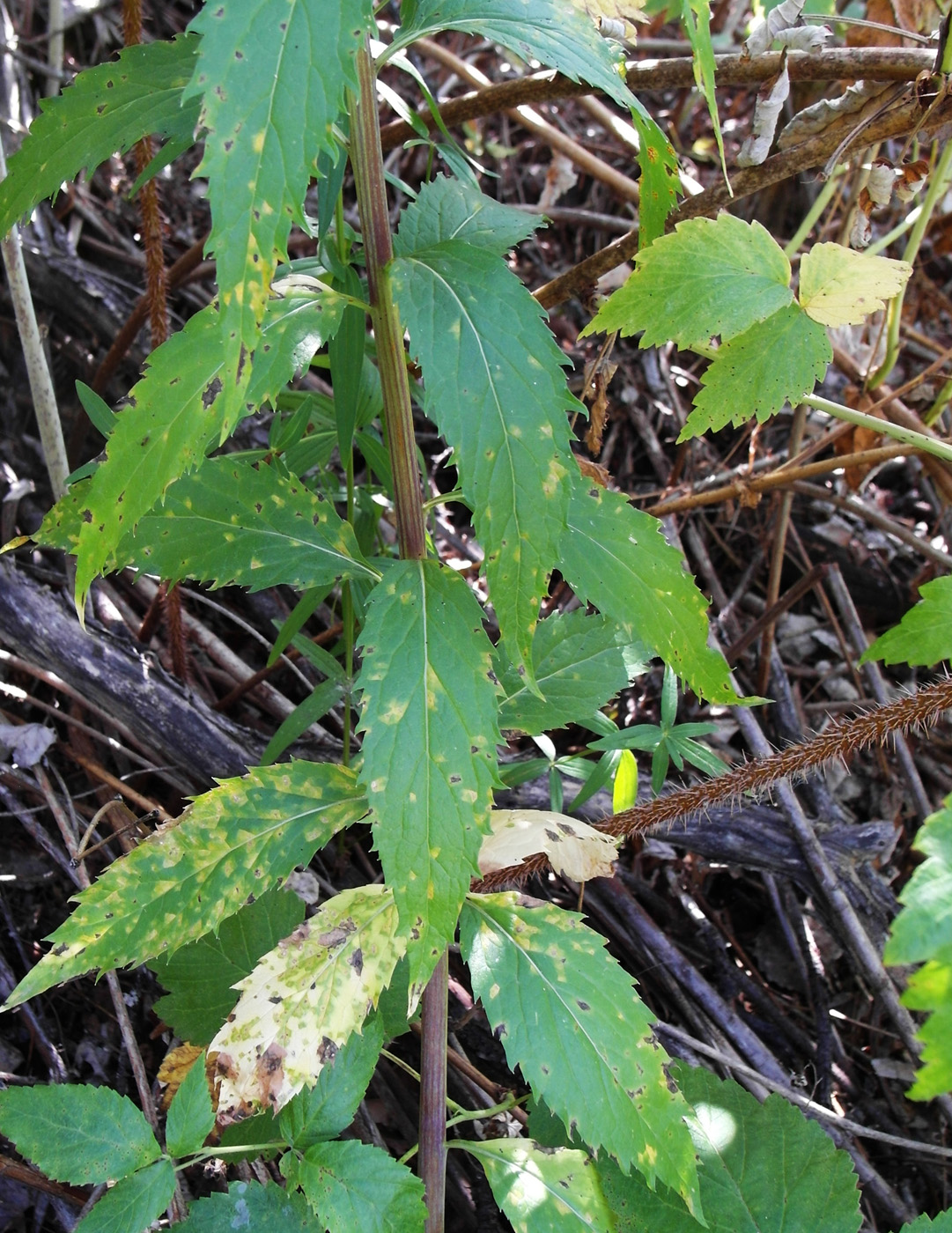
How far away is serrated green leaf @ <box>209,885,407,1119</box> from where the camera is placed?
1.12m

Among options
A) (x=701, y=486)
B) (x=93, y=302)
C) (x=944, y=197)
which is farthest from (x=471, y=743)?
(x=944, y=197)

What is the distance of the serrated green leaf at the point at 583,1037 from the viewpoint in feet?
3.78

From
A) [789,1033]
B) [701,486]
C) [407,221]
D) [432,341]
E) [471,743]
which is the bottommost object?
[789,1033]

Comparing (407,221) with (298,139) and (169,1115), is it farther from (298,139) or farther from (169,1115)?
(169,1115)

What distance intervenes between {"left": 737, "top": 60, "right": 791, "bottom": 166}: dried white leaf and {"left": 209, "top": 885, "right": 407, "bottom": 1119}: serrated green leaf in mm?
1400

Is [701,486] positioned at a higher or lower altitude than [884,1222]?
higher

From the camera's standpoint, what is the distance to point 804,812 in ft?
7.07

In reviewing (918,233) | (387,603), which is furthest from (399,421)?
(918,233)

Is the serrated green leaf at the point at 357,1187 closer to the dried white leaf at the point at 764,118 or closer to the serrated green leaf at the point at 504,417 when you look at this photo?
the serrated green leaf at the point at 504,417

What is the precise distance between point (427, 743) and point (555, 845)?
35 cm

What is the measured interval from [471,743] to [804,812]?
1362 mm

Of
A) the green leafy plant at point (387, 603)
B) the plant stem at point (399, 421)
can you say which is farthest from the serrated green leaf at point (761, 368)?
the plant stem at point (399, 421)

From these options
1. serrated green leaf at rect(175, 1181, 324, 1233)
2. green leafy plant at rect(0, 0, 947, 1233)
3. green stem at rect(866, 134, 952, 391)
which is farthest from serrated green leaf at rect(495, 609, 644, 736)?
green stem at rect(866, 134, 952, 391)

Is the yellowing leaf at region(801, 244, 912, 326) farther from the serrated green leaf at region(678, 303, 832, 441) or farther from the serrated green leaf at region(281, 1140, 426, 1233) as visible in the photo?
the serrated green leaf at region(281, 1140, 426, 1233)
